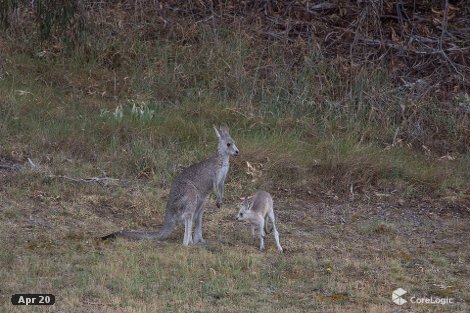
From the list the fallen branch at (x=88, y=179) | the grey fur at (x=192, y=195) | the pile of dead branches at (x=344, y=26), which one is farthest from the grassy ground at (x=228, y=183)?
the pile of dead branches at (x=344, y=26)

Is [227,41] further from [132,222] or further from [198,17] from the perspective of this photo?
[132,222]

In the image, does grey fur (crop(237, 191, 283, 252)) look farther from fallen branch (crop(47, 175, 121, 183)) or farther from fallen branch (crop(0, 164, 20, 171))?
fallen branch (crop(0, 164, 20, 171))

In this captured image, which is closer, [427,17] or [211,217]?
[211,217]

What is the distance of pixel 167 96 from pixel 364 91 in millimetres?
2860

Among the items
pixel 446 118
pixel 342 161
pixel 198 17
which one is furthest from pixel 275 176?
pixel 198 17

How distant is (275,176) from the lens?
11664 mm

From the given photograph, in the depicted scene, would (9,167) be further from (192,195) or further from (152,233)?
(192,195)

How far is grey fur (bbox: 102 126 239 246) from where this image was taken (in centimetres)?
936

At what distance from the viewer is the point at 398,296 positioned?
8.09m

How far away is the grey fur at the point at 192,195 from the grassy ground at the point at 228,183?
0.18 m
